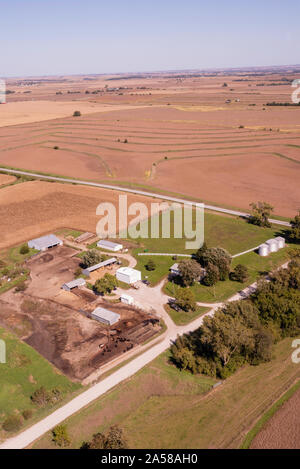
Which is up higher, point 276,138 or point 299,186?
point 276,138

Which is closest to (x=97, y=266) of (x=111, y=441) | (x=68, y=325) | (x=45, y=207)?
(x=68, y=325)

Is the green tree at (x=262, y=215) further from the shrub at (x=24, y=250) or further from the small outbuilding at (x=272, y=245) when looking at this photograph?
the shrub at (x=24, y=250)

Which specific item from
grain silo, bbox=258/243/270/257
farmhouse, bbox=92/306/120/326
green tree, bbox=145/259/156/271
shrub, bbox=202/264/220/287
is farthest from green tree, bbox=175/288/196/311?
grain silo, bbox=258/243/270/257

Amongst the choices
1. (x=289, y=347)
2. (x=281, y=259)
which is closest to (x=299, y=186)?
(x=281, y=259)

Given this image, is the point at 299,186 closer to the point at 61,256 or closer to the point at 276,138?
the point at 276,138

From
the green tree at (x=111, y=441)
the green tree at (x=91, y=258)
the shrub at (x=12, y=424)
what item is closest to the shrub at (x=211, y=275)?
the green tree at (x=91, y=258)

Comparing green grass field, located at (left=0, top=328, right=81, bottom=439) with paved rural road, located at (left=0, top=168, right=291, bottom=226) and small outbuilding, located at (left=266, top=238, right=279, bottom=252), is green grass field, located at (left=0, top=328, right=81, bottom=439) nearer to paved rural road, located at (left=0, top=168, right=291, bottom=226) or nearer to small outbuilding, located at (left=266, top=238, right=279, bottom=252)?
small outbuilding, located at (left=266, top=238, right=279, bottom=252)
